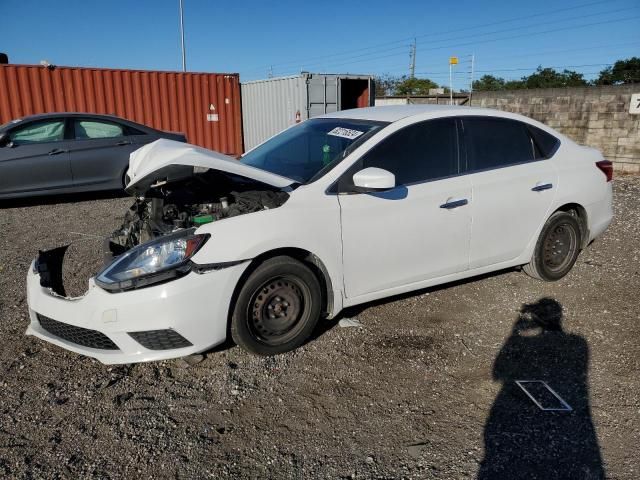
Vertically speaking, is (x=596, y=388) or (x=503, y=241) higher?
(x=503, y=241)

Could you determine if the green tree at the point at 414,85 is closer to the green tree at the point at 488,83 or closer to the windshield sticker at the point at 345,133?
the green tree at the point at 488,83

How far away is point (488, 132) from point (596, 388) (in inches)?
83.4

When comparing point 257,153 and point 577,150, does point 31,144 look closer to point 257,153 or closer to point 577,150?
point 257,153

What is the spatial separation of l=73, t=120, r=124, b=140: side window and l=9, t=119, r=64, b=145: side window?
236mm

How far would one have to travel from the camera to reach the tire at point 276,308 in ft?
10.5

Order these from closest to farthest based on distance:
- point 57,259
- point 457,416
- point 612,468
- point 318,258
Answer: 1. point 612,468
2. point 457,416
3. point 318,258
4. point 57,259

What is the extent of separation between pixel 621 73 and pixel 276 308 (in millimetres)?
32214

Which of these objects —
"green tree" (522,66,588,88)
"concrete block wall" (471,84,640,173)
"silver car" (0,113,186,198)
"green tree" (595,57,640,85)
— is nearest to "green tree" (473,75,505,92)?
"green tree" (522,66,588,88)

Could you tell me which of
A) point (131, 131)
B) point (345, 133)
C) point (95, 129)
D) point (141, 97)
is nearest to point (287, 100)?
point (141, 97)

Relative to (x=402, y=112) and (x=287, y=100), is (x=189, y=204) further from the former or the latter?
(x=287, y=100)

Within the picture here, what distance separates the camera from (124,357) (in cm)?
300

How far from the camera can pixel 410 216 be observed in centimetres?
366

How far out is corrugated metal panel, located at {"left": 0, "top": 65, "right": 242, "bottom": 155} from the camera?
12.1 metres

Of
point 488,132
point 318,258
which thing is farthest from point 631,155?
point 318,258
